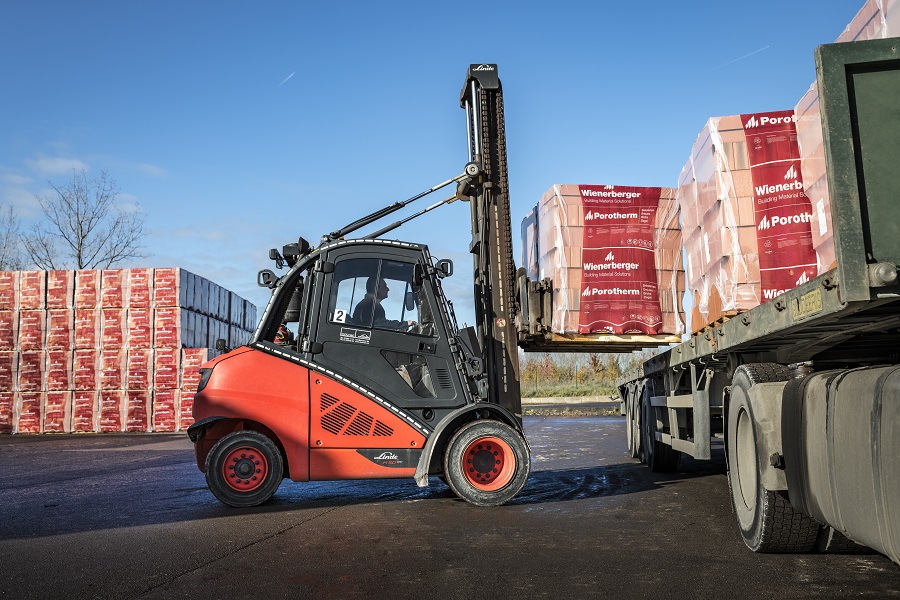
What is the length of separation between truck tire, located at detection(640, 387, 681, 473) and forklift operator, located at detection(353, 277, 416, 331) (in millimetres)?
3445

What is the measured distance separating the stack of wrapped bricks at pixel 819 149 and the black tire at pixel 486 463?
273cm

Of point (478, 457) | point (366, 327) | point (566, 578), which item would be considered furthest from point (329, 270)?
point (566, 578)

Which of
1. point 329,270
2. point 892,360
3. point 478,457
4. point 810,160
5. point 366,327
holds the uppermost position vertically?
point 810,160

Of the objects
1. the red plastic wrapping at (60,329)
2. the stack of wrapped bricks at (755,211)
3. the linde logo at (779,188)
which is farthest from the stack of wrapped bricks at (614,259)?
the red plastic wrapping at (60,329)

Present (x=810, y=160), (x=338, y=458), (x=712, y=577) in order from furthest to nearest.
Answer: (x=338, y=458)
(x=810, y=160)
(x=712, y=577)

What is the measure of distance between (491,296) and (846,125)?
4985 mm

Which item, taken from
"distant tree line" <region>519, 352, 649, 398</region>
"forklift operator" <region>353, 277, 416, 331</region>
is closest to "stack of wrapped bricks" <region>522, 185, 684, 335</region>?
"forklift operator" <region>353, 277, 416, 331</region>

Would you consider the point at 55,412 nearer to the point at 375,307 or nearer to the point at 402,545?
the point at 375,307

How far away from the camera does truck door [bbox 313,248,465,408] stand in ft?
22.6

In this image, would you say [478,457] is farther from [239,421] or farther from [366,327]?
[239,421]

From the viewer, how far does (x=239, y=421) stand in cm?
707

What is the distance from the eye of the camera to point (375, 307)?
6.98 metres

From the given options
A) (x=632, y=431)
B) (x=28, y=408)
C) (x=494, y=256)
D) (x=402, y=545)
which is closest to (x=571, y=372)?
(x=28, y=408)

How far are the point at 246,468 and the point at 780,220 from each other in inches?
181
